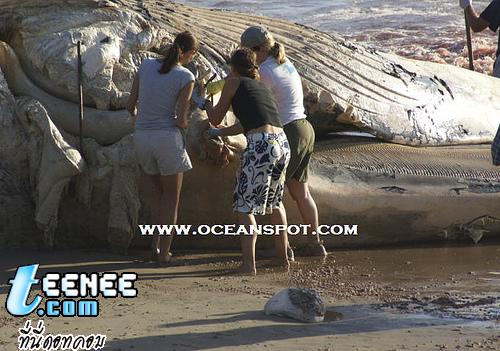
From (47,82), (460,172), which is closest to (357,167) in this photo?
(460,172)

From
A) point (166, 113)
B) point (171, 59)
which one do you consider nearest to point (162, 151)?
point (166, 113)

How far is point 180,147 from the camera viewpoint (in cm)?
966

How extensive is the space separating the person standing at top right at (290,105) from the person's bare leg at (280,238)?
0.88ft

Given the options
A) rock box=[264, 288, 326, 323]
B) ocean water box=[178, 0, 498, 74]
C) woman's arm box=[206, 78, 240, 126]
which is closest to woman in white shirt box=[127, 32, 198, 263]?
woman's arm box=[206, 78, 240, 126]

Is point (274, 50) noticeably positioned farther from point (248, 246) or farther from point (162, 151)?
point (248, 246)

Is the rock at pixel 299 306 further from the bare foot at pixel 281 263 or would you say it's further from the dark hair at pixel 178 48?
the dark hair at pixel 178 48

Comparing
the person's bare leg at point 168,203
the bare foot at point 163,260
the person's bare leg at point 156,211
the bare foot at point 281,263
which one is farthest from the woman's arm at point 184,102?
the bare foot at point 281,263

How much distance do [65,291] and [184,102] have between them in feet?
6.36

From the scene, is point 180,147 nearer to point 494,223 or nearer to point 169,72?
point 169,72

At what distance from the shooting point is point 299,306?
787 centimetres

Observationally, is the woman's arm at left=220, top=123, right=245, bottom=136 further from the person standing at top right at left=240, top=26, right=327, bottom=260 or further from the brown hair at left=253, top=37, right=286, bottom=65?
the brown hair at left=253, top=37, right=286, bottom=65

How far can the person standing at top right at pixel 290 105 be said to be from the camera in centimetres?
982

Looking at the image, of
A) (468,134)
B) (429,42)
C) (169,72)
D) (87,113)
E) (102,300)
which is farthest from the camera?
(429,42)

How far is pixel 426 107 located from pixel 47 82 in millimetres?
3762
